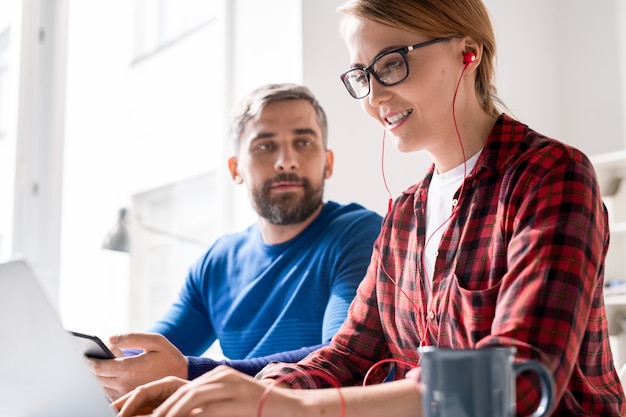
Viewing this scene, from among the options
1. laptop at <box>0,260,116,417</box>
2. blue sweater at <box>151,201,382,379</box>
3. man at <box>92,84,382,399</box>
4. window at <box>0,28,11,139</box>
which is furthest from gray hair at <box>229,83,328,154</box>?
laptop at <box>0,260,116,417</box>

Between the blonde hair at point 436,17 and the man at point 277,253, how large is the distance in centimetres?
72

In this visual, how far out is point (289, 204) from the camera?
217cm

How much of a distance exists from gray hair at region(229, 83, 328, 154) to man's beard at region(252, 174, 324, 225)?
0.17 meters

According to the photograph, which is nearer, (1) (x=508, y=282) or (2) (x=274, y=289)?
(1) (x=508, y=282)

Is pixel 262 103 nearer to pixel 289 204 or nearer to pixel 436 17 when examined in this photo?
pixel 289 204

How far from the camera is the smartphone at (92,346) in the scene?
1.23 m

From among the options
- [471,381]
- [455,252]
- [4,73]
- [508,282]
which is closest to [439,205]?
[455,252]

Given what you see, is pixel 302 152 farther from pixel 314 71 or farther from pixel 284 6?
pixel 284 6

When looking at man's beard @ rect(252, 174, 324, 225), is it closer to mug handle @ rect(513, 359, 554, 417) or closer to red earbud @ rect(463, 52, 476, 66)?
red earbud @ rect(463, 52, 476, 66)

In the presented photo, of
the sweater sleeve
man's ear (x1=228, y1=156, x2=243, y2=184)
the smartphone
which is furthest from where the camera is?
man's ear (x1=228, y1=156, x2=243, y2=184)

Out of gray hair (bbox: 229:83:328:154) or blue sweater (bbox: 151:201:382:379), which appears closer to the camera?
blue sweater (bbox: 151:201:382:379)

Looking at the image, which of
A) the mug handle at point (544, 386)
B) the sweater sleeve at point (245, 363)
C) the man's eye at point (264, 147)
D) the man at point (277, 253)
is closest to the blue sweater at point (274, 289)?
the man at point (277, 253)

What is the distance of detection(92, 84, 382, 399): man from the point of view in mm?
1983

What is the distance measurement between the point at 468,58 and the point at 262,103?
3.14 feet
